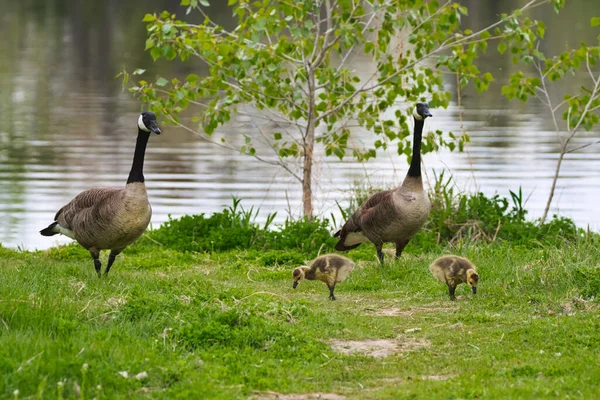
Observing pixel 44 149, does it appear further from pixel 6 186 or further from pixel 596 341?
pixel 596 341

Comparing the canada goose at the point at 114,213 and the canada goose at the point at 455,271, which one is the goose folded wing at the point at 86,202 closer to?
the canada goose at the point at 114,213

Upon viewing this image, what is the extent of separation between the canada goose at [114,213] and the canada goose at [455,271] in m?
3.34

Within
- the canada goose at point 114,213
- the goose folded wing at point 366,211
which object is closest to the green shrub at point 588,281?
the goose folded wing at point 366,211

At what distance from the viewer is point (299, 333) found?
310 inches

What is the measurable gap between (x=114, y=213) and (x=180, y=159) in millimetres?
13243

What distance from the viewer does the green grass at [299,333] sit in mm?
6363

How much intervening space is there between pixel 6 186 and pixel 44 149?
14.1 ft

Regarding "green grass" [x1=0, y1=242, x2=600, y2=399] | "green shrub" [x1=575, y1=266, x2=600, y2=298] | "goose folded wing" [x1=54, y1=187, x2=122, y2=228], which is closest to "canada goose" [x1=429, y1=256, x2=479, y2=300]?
"green grass" [x1=0, y1=242, x2=600, y2=399]

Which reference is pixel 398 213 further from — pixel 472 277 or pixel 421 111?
pixel 472 277

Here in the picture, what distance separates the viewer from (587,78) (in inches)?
1357

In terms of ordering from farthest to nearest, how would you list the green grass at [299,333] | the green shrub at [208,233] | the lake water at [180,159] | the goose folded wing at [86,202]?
1. the lake water at [180,159]
2. the green shrub at [208,233]
3. the goose folded wing at [86,202]
4. the green grass at [299,333]

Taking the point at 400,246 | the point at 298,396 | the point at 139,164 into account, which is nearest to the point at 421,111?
the point at 400,246

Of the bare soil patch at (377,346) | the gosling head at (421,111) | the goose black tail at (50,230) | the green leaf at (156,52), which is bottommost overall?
the bare soil patch at (377,346)

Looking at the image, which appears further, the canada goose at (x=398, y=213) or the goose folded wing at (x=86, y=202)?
the canada goose at (x=398, y=213)
